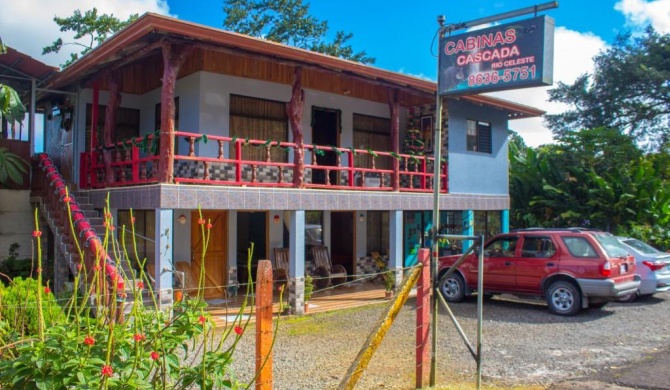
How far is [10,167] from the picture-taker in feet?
40.2

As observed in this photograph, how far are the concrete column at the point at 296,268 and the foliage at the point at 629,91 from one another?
743 inches

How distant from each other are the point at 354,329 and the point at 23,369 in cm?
745

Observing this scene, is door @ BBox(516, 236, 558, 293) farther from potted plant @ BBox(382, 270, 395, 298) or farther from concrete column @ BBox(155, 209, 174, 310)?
concrete column @ BBox(155, 209, 174, 310)

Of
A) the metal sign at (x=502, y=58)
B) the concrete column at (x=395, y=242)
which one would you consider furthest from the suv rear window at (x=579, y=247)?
the metal sign at (x=502, y=58)

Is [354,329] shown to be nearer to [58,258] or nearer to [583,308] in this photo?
[583,308]

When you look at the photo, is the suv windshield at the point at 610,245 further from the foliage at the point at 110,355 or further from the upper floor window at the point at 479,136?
the foliage at the point at 110,355

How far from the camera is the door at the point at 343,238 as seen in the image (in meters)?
16.7

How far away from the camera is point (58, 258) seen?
456 inches

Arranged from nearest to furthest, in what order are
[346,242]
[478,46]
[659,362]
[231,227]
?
1. [478,46]
2. [659,362]
3. [231,227]
4. [346,242]

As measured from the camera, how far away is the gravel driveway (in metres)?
7.20

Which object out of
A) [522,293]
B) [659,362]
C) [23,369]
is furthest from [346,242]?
[23,369]

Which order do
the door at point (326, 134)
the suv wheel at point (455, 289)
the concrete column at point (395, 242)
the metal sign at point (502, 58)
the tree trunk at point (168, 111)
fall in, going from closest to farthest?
the metal sign at point (502, 58)
the tree trunk at point (168, 111)
the suv wheel at point (455, 289)
the concrete column at point (395, 242)
the door at point (326, 134)

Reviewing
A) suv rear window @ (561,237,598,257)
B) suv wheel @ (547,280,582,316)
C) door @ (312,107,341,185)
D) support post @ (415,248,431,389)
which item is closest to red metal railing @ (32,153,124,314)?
support post @ (415,248,431,389)

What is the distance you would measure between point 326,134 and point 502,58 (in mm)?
8844
